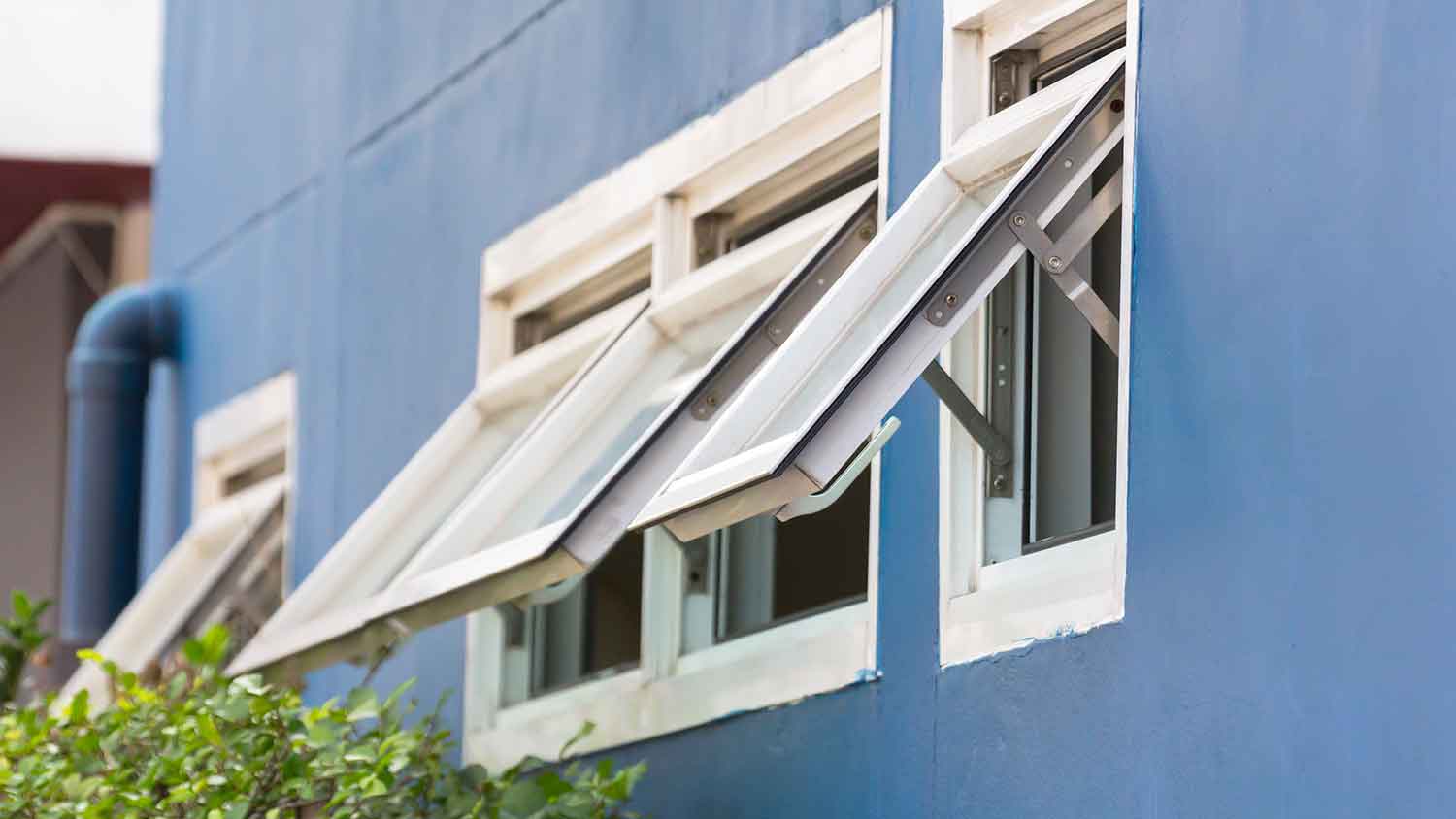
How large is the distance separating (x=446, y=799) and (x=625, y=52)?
2.26 meters

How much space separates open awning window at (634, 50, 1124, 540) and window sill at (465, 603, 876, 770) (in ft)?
2.27

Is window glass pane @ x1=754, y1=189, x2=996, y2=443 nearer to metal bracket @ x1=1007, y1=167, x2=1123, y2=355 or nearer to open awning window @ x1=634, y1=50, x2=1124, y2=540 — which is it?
open awning window @ x1=634, y1=50, x2=1124, y2=540

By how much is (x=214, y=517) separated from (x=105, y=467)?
1589 mm

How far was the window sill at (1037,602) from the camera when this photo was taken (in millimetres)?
5141

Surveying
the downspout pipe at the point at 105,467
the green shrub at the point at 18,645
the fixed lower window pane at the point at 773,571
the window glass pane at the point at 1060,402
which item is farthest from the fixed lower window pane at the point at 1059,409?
the downspout pipe at the point at 105,467

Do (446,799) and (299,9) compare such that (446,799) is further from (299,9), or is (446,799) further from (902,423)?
(299,9)

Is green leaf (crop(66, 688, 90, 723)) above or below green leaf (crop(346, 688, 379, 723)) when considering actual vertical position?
above

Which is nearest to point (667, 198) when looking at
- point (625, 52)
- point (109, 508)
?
point (625, 52)

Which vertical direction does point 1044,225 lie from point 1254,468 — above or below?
above

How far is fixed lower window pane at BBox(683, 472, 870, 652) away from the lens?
21.0ft

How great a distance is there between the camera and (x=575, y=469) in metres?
6.57

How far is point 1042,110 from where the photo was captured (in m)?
5.52

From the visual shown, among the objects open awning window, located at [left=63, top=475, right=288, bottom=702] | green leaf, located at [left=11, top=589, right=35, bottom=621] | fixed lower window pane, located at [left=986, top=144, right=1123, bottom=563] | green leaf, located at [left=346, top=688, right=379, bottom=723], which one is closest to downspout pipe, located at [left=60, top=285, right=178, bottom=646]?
open awning window, located at [left=63, top=475, right=288, bottom=702]

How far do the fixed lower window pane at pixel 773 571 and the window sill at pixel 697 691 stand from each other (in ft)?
0.28
